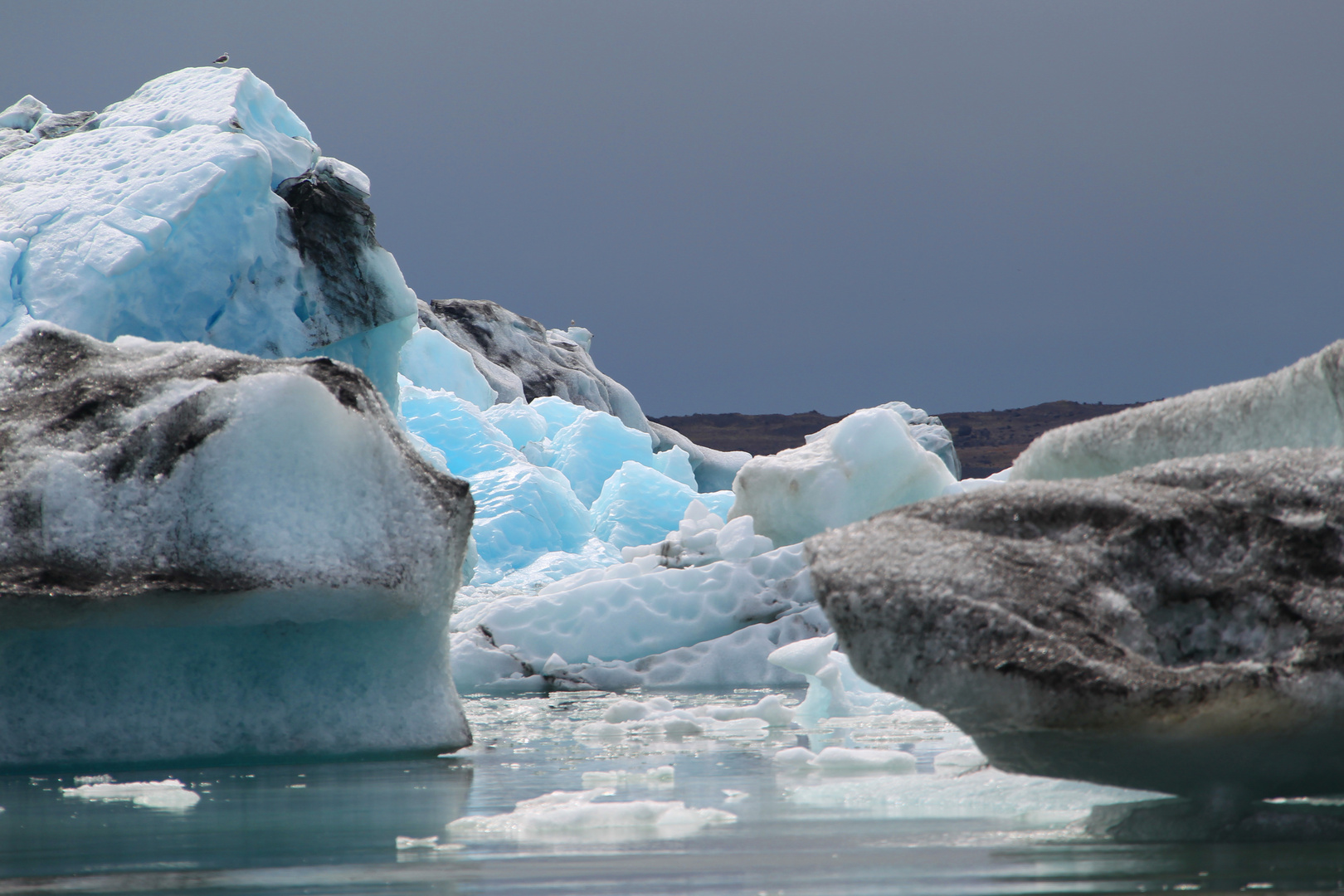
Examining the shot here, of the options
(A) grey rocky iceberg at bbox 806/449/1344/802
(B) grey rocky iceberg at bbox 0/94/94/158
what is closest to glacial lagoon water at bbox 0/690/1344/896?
(A) grey rocky iceberg at bbox 806/449/1344/802

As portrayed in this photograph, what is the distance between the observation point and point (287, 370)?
15.0 feet

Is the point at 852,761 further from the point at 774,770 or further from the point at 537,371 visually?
the point at 537,371

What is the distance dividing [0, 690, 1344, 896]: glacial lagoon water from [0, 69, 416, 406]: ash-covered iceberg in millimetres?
8652

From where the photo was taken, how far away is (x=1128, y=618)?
2.37 m

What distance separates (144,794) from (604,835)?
1.73 m

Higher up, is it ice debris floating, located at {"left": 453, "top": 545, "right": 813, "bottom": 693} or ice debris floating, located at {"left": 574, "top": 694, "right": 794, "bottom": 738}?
ice debris floating, located at {"left": 453, "top": 545, "right": 813, "bottom": 693}

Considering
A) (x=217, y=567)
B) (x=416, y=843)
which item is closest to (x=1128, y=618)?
(x=416, y=843)

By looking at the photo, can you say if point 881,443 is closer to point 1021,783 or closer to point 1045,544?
point 1021,783

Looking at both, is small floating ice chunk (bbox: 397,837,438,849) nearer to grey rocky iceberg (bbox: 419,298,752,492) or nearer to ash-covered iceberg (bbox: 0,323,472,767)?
ash-covered iceberg (bbox: 0,323,472,767)

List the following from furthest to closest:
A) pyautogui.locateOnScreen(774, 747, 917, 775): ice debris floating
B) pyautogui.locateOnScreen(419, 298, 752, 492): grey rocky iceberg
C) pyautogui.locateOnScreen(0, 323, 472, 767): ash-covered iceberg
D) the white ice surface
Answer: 1. pyautogui.locateOnScreen(419, 298, 752, 492): grey rocky iceberg
2. the white ice surface
3. pyautogui.locateOnScreen(0, 323, 472, 767): ash-covered iceberg
4. pyautogui.locateOnScreen(774, 747, 917, 775): ice debris floating

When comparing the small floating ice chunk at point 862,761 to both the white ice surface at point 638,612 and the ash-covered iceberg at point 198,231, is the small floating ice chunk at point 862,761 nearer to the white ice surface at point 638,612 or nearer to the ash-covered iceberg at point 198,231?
the white ice surface at point 638,612

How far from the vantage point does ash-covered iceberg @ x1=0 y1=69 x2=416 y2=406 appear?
11.7 metres

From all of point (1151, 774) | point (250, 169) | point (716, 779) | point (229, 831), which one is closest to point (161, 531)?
point (229, 831)

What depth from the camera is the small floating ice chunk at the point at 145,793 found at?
347cm
